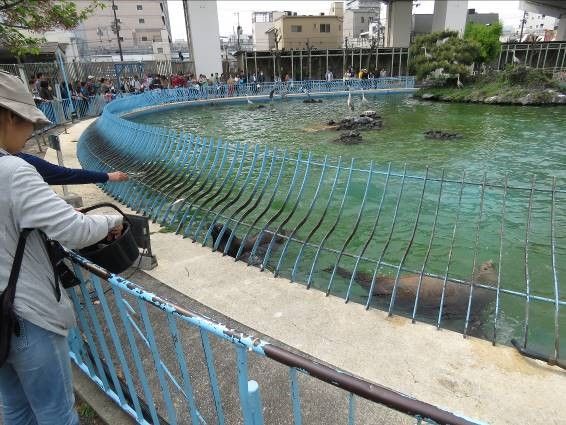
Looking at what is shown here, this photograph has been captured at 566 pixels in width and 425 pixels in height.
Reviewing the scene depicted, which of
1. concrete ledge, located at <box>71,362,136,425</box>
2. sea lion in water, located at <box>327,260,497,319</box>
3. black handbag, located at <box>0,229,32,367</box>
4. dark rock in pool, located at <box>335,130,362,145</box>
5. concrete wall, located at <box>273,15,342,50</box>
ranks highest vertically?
concrete wall, located at <box>273,15,342,50</box>

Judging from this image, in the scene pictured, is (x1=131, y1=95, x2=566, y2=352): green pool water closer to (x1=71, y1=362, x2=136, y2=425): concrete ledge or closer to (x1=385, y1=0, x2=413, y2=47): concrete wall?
(x1=71, y1=362, x2=136, y2=425): concrete ledge

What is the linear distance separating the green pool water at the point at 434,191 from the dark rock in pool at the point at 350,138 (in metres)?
0.37

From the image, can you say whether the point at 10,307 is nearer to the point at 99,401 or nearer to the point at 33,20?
the point at 99,401

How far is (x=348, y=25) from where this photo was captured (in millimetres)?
83000

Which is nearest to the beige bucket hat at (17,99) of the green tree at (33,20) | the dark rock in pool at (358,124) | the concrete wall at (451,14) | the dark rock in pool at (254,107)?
the green tree at (33,20)

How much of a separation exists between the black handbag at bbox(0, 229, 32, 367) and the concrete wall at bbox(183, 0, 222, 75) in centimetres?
3385

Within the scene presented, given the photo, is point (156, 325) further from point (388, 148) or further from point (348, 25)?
point (348, 25)

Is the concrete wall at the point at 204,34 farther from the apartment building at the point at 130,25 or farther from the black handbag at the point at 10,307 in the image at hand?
the apartment building at the point at 130,25

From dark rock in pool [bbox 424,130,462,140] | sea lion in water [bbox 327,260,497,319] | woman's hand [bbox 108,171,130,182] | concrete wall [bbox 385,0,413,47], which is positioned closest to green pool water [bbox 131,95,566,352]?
sea lion in water [bbox 327,260,497,319]

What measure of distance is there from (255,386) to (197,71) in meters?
34.7

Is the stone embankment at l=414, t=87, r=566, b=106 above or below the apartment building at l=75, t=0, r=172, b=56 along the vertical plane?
below

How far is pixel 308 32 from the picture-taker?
54531mm

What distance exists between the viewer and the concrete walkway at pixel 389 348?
295 centimetres

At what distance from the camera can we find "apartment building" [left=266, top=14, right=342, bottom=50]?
176 feet
